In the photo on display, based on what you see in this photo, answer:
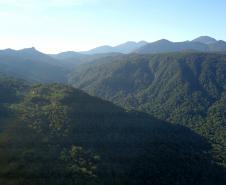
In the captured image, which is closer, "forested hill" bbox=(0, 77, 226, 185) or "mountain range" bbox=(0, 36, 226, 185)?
"forested hill" bbox=(0, 77, 226, 185)

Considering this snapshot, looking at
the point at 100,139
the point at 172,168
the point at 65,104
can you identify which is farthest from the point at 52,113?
the point at 172,168

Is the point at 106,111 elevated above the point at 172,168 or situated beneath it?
elevated above

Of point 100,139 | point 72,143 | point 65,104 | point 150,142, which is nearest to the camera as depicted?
point 72,143

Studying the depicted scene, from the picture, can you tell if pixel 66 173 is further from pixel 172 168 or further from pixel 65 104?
pixel 65 104

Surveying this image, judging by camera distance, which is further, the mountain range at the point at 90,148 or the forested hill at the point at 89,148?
the mountain range at the point at 90,148

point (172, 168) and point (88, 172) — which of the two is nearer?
point (88, 172)

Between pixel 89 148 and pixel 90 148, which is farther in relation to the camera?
pixel 90 148

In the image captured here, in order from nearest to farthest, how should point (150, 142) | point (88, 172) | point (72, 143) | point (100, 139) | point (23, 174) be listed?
1. point (23, 174)
2. point (88, 172)
3. point (72, 143)
4. point (100, 139)
5. point (150, 142)

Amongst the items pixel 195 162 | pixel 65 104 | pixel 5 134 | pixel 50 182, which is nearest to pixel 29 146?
pixel 5 134
